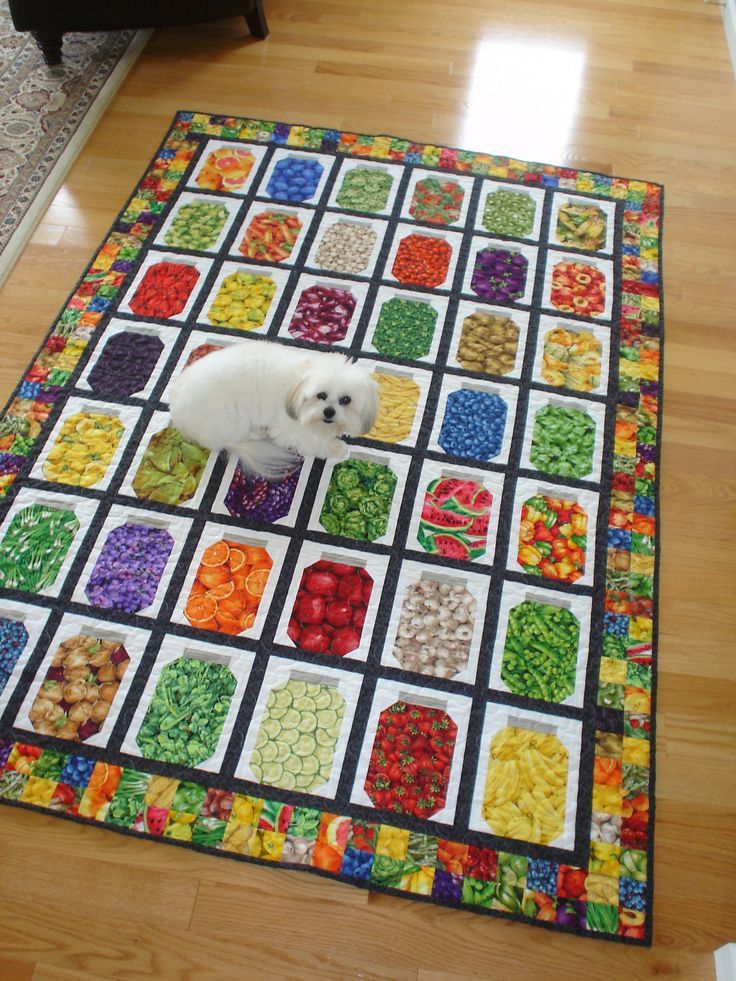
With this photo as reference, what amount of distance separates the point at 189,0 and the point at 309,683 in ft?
8.14

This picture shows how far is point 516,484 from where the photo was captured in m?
1.98

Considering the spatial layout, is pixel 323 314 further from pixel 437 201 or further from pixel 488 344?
pixel 437 201

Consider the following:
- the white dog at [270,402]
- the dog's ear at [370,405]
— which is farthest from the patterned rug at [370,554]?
the dog's ear at [370,405]

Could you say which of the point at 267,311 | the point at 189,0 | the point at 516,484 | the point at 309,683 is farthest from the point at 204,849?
the point at 189,0

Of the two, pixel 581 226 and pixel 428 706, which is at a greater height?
pixel 581 226

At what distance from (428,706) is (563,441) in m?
0.83

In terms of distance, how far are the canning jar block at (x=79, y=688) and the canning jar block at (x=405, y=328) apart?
3.69 ft

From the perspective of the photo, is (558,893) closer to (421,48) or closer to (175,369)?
(175,369)

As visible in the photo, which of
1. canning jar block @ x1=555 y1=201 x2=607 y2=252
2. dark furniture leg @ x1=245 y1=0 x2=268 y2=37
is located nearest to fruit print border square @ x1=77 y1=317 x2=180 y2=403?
canning jar block @ x1=555 y1=201 x2=607 y2=252

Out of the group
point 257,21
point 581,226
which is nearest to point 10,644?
point 581,226

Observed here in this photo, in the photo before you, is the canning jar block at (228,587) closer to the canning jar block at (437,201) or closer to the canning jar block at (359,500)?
the canning jar block at (359,500)

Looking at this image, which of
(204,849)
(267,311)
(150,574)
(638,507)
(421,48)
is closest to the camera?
(204,849)

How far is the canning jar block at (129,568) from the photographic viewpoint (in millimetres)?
1798

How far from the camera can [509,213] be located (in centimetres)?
250
